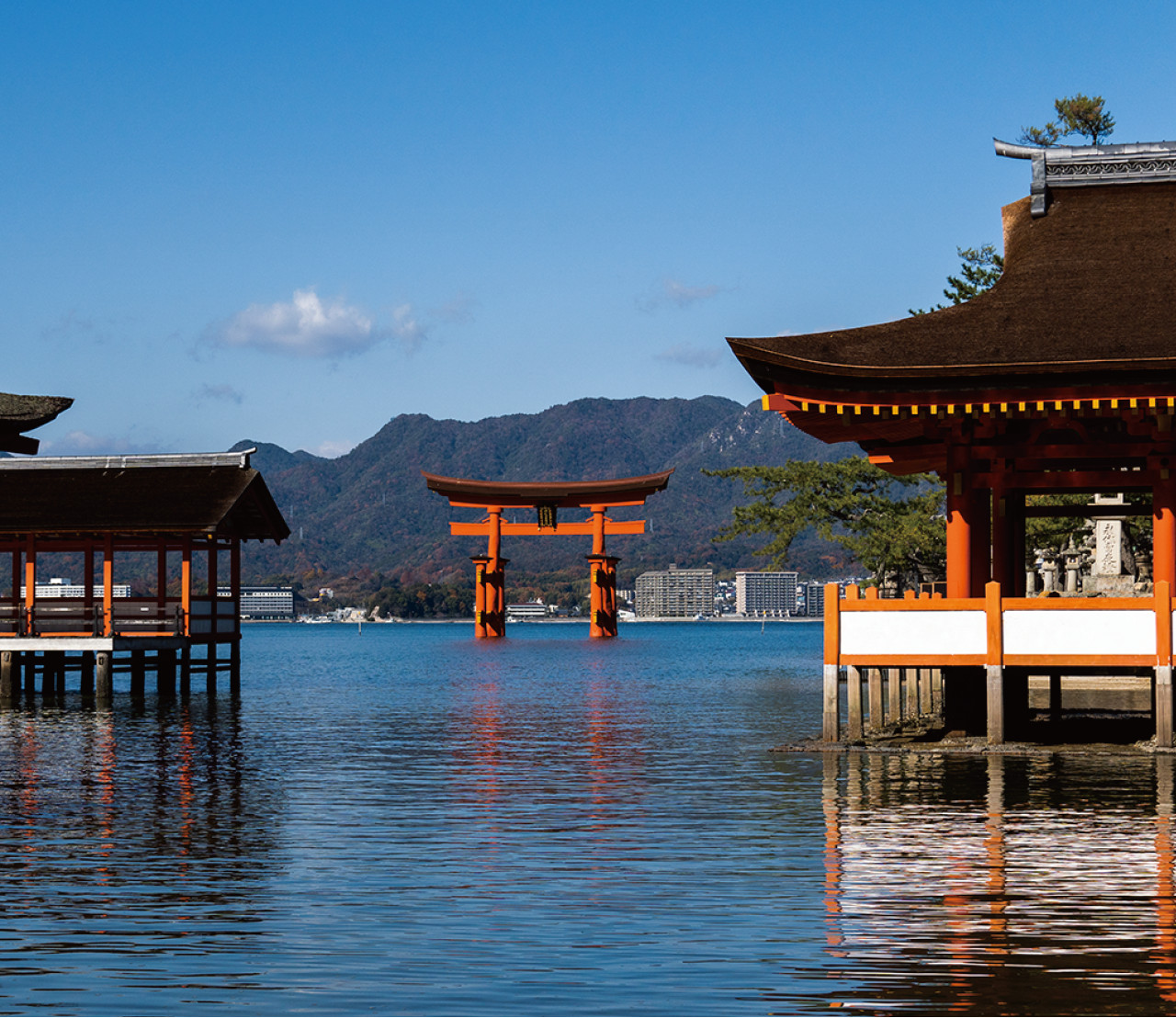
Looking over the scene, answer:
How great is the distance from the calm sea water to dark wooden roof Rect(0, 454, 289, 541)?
12.2 metres

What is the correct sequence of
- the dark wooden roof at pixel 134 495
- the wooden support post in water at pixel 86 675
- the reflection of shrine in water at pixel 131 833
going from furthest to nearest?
the wooden support post in water at pixel 86 675 < the dark wooden roof at pixel 134 495 < the reflection of shrine in water at pixel 131 833

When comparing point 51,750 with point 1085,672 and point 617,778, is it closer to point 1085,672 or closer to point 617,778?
point 617,778

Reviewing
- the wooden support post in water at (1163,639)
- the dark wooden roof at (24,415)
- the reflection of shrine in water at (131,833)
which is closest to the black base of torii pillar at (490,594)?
the dark wooden roof at (24,415)

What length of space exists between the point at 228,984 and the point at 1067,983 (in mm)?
4633

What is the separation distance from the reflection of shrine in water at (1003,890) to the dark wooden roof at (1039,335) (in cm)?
473

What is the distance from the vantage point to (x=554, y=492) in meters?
94.1

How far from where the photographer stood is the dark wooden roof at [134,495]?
3644 centimetres

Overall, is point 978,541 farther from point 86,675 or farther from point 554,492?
point 554,492

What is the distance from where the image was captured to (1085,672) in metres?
21.2

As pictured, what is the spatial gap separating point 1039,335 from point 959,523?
9.71 ft

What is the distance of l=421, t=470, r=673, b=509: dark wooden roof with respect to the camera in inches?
3664

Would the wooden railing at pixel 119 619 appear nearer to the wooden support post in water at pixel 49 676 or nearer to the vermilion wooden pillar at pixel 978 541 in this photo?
the wooden support post in water at pixel 49 676

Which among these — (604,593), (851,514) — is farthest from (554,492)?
(851,514)

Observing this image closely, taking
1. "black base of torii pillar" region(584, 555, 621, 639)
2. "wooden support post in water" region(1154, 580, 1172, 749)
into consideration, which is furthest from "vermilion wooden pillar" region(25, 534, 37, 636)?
"black base of torii pillar" region(584, 555, 621, 639)
